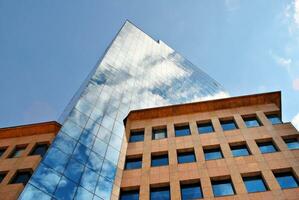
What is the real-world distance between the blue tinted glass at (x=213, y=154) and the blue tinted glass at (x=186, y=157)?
1208 mm

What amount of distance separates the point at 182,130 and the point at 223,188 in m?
9.04

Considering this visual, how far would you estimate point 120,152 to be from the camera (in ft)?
86.5

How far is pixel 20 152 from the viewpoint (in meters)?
27.7

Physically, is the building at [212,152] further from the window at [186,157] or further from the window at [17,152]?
the window at [17,152]

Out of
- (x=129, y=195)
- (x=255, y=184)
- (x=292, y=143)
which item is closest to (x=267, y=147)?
(x=292, y=143)

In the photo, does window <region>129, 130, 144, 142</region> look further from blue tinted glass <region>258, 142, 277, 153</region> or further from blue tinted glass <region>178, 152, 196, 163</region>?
blue tinted glass <region>258, 142, 277, 153</region>

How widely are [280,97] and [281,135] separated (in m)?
6.74

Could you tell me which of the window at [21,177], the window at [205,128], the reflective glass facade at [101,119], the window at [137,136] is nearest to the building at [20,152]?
the window at [21,177]

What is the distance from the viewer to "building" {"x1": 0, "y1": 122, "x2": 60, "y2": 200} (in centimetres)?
2278

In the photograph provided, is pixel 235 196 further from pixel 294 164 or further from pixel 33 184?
pixel 33 184

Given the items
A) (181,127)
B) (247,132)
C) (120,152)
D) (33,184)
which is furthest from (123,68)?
(33,184)

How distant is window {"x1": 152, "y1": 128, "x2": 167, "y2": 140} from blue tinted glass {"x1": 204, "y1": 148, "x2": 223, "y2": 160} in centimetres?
503

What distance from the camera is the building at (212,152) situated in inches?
874

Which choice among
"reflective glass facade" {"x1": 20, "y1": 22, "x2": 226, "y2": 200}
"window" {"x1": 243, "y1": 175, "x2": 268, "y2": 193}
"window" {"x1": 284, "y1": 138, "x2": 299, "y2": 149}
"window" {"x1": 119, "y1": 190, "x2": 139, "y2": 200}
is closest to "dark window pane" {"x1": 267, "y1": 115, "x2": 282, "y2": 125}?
Result: "window" {"x1": 284, "y1": 138, "x2": 299, "y2": 149}
